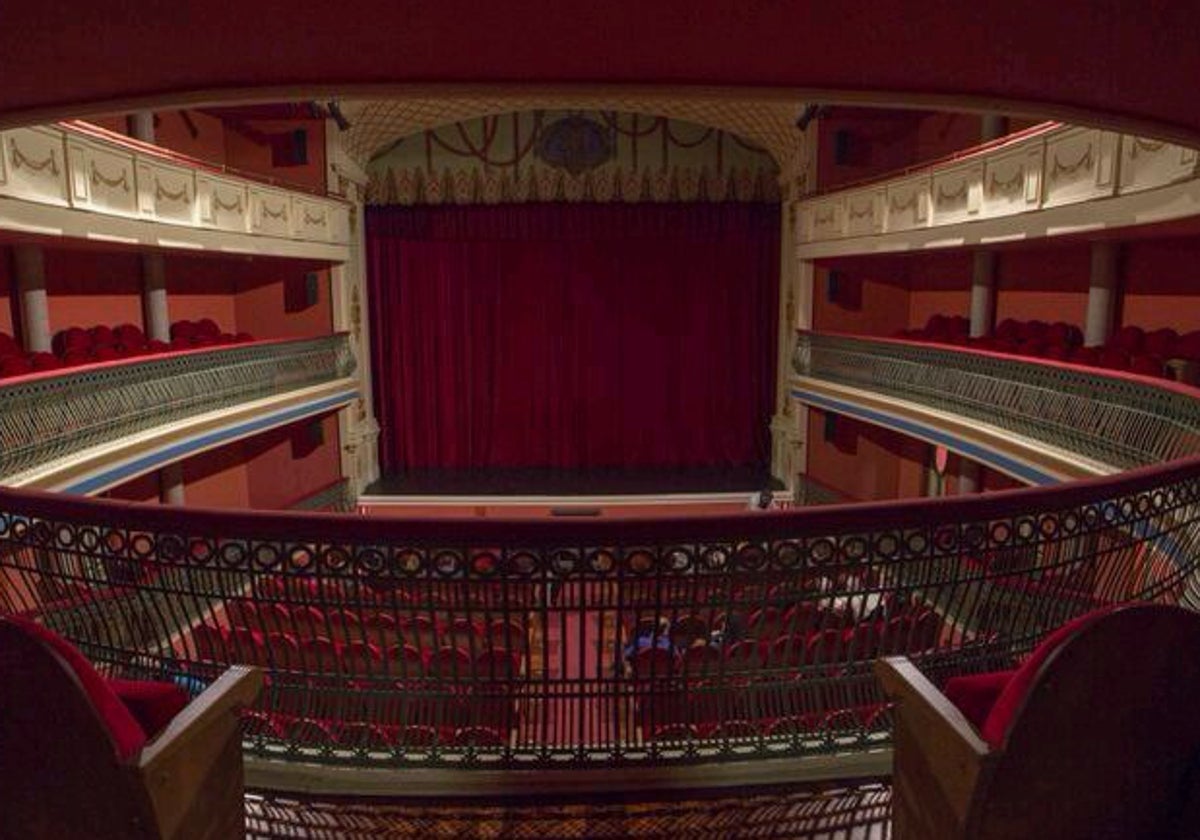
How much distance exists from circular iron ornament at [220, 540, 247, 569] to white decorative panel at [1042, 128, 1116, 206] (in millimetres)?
8326

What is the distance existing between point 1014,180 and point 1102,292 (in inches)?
73.3

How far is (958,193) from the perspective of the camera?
1087cm

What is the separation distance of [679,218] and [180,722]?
49.7ft

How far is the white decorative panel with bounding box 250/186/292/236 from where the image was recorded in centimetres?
1215

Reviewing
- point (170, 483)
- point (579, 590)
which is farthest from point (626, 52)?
point (170, 483)

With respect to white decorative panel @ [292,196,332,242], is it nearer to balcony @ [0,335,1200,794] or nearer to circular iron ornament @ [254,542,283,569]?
balcony @ [0,335,1200,794]

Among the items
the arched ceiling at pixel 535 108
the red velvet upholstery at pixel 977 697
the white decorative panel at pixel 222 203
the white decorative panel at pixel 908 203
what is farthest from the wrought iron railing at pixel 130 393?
the white decorative panel at pixel 908 203

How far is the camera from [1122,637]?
190 cm

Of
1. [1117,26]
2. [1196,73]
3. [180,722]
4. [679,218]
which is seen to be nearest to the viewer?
[180,722]

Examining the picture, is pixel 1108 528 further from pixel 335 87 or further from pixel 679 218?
pixel 679 218

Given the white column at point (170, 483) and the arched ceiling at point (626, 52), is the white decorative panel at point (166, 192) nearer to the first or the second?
the white column at point (170, 483)

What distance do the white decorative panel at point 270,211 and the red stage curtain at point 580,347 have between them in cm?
339

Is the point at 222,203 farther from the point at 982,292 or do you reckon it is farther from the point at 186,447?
the point at 982,292

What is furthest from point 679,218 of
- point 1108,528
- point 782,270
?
point 1108,528
